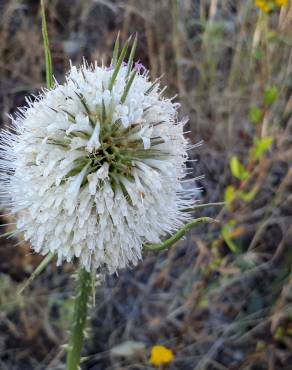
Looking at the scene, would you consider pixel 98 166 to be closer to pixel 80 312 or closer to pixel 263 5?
pixel 80 312

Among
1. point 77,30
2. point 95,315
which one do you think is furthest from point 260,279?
point 77,30

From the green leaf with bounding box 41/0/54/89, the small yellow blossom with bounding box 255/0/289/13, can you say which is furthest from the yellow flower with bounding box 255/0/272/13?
the green leaf with bounding box 41/0/54/89

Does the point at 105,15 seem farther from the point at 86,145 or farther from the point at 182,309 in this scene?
the point at 86,145

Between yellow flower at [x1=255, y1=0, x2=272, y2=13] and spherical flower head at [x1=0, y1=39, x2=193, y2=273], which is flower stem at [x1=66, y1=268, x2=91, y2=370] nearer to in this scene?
spherical flower head at [x1=0, y1=39, x2=193, y2=273]

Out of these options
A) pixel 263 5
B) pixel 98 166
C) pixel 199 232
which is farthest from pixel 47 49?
pixel 199 232

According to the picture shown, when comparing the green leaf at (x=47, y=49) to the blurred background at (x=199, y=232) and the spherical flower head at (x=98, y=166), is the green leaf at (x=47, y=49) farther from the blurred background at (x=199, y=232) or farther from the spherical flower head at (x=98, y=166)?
the blurred background at (x=199, y=232)

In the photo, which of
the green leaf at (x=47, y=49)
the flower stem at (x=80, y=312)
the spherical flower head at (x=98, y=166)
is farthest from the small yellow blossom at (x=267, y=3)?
the flower stem at (x=80, y=312)
